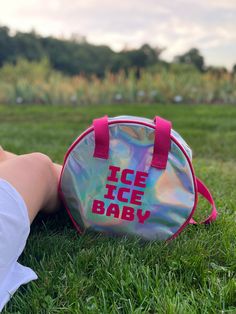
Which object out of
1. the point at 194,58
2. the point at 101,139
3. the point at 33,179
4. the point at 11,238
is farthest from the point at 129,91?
the point at 194,58

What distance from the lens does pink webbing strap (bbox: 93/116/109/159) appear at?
180 cm

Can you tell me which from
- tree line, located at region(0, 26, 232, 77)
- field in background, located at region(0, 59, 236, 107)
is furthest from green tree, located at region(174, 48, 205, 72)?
field in background, located at region(0, 59, 236, 107)

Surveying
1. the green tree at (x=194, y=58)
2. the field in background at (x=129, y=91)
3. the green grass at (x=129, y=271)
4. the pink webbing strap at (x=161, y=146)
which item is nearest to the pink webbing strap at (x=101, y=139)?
the pink webbing strap at (x=161, y=146)

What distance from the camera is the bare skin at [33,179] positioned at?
1639mm

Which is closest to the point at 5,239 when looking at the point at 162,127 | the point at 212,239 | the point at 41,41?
the point at 162,127

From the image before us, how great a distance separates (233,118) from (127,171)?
4.91 metres

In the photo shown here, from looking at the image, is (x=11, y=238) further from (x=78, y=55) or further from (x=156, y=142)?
(x=78, y=55)

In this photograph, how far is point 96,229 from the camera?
1.90 meters

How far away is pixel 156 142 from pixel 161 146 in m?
0.02

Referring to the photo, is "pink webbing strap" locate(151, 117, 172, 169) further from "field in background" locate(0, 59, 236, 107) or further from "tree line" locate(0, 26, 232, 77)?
"tree line" locate(0, 26, 232, 77)

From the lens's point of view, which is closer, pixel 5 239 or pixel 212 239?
pixel 5 239

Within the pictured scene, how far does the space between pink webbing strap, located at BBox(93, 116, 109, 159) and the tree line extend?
14.3 metres

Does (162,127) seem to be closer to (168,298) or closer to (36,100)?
(168,298)

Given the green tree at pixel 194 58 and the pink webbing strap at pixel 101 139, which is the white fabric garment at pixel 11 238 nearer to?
the pink webbing strap at pixel 101 139
